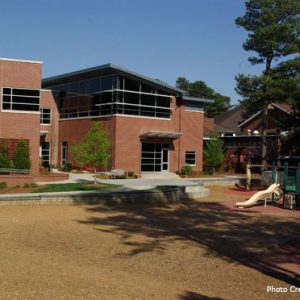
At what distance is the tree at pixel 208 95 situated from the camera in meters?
105

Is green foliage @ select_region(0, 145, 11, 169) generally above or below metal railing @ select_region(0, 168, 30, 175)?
above

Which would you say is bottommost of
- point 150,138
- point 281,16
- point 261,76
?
point 150,138

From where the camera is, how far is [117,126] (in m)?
35.2

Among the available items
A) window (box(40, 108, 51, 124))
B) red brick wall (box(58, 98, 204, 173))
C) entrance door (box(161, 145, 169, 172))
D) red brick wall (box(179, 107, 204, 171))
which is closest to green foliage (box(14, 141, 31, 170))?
red brick wall (box(58, 98, 204, 173))

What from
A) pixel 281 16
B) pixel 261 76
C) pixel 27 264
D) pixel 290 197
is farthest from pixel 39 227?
pixel 281 16

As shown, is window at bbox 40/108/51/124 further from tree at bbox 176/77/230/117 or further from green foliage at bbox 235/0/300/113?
tree at bbox 176/77/230/117

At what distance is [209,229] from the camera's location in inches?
587

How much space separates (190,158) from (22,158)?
16206 millimetres

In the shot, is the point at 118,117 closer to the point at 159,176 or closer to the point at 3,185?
the point at 159,176

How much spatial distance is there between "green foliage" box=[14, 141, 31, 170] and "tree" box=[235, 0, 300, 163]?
53.4ft

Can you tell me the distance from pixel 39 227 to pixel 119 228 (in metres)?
2.41

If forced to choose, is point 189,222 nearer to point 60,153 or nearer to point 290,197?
point 290,197

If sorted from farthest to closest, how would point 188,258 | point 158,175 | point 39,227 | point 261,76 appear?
Answer: point 158,175 < point 261,76 < point 39,227 < point 188,258

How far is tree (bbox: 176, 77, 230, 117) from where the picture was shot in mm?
104875
